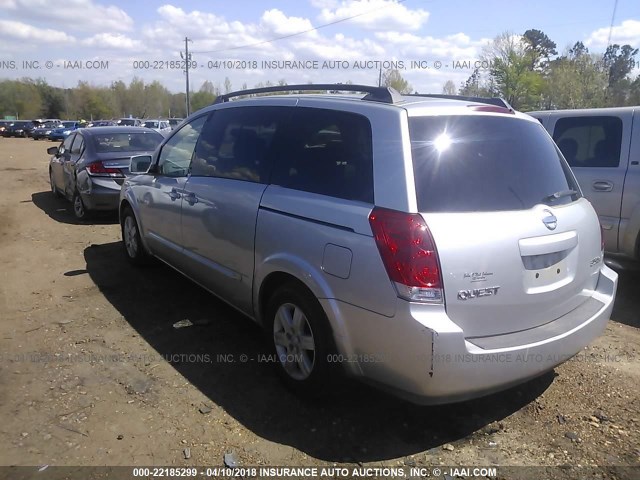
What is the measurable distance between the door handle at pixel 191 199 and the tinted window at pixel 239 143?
0.19 m

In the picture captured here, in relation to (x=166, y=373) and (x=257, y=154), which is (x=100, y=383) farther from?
(x=257, y=154)

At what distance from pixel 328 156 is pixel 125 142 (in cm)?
715

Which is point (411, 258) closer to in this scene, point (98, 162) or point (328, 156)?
point (328, 156)

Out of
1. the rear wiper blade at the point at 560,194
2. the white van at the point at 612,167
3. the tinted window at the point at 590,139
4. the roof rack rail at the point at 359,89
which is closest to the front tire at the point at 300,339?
the roof rack rail at the point at 359,89

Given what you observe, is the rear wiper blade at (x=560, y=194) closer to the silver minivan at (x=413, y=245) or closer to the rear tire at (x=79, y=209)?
the silver minivan at (x=413, y=245)

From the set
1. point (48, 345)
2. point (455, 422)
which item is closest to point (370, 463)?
point (455, 422)

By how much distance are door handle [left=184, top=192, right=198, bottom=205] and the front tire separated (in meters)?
1.38

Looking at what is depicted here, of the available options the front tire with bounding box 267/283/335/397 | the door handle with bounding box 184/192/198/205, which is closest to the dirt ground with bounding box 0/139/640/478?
the front tire with bounding box 267/283/335/397

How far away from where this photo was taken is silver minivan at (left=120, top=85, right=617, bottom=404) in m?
2.58

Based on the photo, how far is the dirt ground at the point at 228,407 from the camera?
2.84m

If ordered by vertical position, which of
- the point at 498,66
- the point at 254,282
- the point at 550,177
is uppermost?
the point at 498,66

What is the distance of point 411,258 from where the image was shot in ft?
8.38

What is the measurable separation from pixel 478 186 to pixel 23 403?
3.07 meters

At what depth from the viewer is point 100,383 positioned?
139 inches
